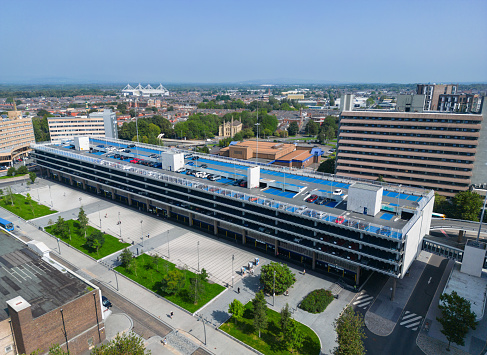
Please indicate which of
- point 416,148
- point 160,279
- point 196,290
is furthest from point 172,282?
point 416,148

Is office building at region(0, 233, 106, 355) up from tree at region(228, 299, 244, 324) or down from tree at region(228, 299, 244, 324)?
up

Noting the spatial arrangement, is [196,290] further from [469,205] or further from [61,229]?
[469,205]

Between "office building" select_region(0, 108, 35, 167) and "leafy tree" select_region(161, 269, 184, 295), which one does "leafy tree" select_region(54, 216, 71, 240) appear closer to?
"leafy tree" select_region(161, 269, 184, 295)

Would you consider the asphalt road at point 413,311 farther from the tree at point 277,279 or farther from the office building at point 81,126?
the office building at point 81,126

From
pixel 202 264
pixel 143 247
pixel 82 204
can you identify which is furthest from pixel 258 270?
pixel 82 204

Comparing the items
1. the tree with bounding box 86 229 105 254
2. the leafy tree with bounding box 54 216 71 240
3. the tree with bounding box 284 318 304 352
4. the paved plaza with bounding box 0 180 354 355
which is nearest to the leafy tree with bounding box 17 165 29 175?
the paved plaza with bounding box 0 180 354 355

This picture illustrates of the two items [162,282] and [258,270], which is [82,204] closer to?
[162,282]

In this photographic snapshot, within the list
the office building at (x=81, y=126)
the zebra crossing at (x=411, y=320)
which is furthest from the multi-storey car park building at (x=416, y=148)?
the office building at (x=81, y=126)

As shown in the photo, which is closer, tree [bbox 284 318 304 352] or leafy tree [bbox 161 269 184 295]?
tree [bbox 284 318 304 352]
